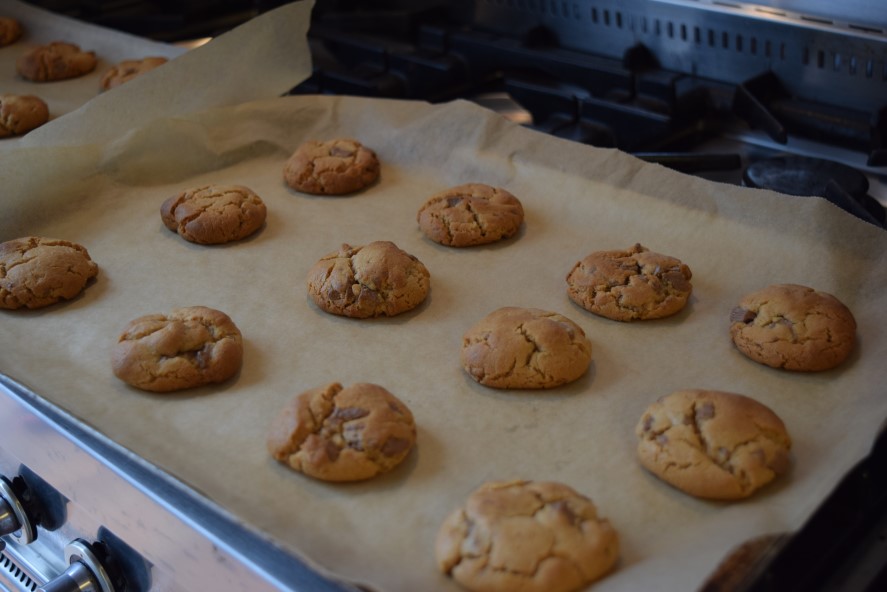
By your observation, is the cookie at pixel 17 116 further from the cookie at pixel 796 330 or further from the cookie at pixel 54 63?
the cookie at pixel 796 330

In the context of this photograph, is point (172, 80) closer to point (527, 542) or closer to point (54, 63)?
point (54, 63)

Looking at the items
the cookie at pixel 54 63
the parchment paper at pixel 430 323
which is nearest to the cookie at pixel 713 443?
the parchment paper at pixel 430 323

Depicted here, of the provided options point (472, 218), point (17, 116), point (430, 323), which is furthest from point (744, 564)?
point (17, 116)

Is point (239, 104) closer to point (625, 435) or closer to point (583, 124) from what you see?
point (583, 124)

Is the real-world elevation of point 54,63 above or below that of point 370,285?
above

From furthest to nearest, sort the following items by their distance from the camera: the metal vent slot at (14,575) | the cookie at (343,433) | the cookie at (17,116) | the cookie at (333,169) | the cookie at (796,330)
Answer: the cookie at (17,116)
the cookie at (333,169)
the metal vent slot at (14,575)
the cookie at (796,330)
the cookie at (343,433)

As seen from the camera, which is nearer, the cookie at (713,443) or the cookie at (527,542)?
the cookie at (527,542)

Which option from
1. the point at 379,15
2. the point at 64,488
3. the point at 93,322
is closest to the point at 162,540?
the point at 64,488
